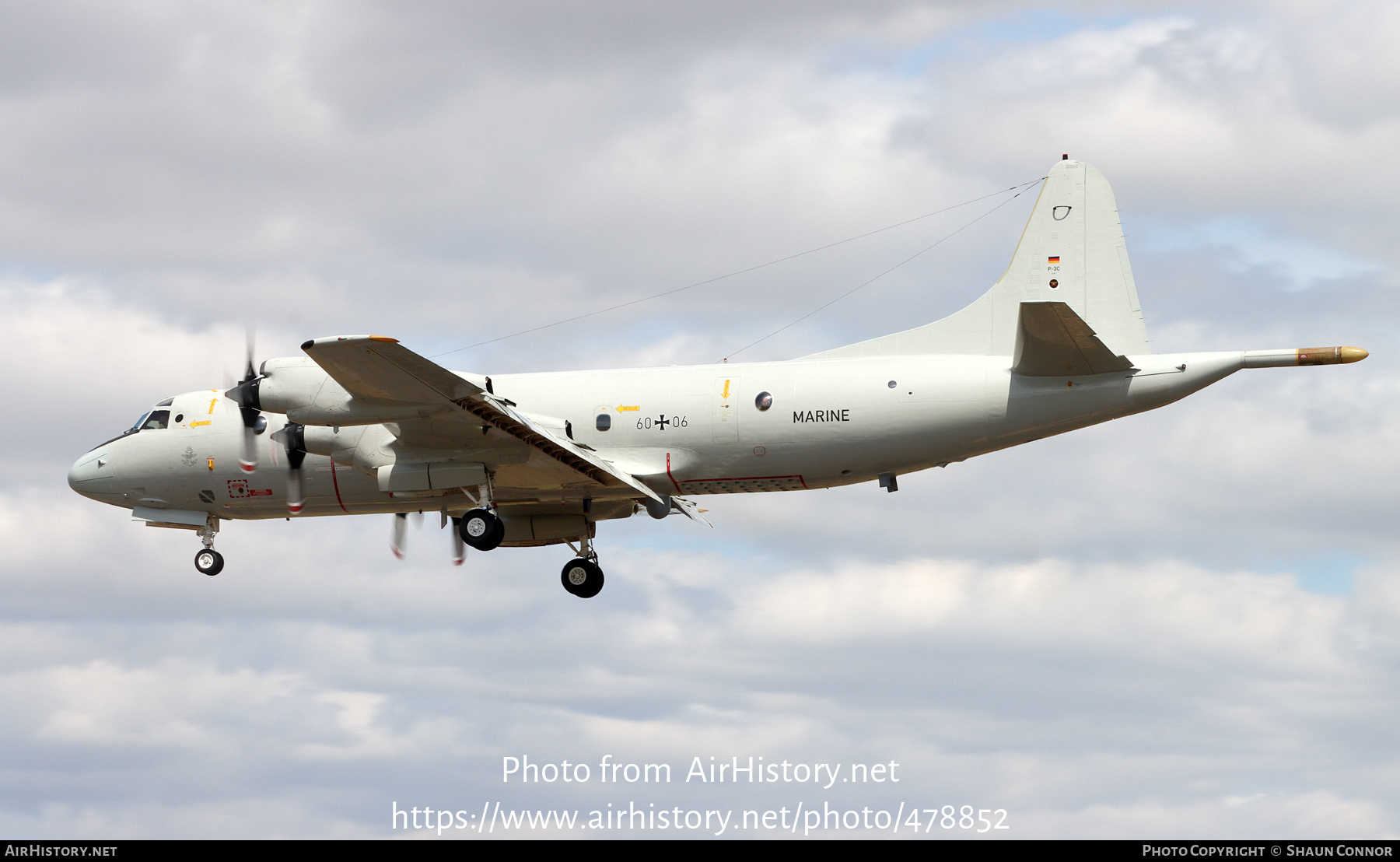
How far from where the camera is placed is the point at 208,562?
106 feet

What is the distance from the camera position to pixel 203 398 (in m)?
31.7

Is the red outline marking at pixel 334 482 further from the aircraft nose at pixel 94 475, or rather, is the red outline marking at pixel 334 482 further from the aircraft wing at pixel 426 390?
the aircraft nose at pixel 94 475

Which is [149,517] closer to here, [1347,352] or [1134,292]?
[1134,292]

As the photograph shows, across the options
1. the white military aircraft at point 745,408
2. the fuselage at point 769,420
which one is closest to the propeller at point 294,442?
the white military aircraft at point 745,408

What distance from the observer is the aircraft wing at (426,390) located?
24.5 meters

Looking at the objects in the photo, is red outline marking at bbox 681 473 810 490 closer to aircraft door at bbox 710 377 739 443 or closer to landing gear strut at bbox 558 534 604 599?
aircraft door at bbox 710 377 739 443

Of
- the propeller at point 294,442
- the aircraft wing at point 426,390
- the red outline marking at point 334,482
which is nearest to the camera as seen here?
the aircraft wing at point 426,390

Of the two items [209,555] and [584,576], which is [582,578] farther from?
[209,555]

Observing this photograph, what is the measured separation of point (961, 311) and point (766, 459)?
4585mm

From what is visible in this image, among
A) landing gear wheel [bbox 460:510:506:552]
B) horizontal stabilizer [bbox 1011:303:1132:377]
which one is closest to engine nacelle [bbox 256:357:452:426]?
landing gear wheel [bbox 460:510:506:552]

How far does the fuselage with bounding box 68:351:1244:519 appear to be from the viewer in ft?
88.5

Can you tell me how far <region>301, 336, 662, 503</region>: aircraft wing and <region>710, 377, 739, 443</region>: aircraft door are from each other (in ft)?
5.86

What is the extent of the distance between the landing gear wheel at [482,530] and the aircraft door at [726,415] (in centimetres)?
436
